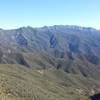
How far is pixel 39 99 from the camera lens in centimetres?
8788

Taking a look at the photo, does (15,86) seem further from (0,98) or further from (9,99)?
(0,98)

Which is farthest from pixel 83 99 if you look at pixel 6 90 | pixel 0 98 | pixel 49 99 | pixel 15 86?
pixel 0 98

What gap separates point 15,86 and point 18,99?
1145cm

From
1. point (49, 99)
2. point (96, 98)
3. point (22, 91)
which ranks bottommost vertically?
point (96, 98)

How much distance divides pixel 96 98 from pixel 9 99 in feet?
330

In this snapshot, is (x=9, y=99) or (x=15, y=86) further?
(x=15, y=86)

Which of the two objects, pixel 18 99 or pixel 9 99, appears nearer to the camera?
pixel 9 99

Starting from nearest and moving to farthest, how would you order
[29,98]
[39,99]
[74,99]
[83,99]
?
1. [29,98]
2. [39,99]
3. [74,99]
4. [83,99]

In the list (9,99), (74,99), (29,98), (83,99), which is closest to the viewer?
(9,99)

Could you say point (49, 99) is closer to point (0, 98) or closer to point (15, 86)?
point (15, 86)

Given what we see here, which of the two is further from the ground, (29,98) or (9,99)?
(9,99)

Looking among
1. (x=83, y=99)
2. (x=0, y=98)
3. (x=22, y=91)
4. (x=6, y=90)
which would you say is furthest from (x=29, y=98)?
Result: (x=83, y=99)

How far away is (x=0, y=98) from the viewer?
55219mm

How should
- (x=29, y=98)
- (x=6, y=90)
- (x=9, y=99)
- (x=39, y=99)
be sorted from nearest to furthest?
(x=9, y=99) → (x=6, y=90) → (x=29, y=98) → (x=39, y=99)
